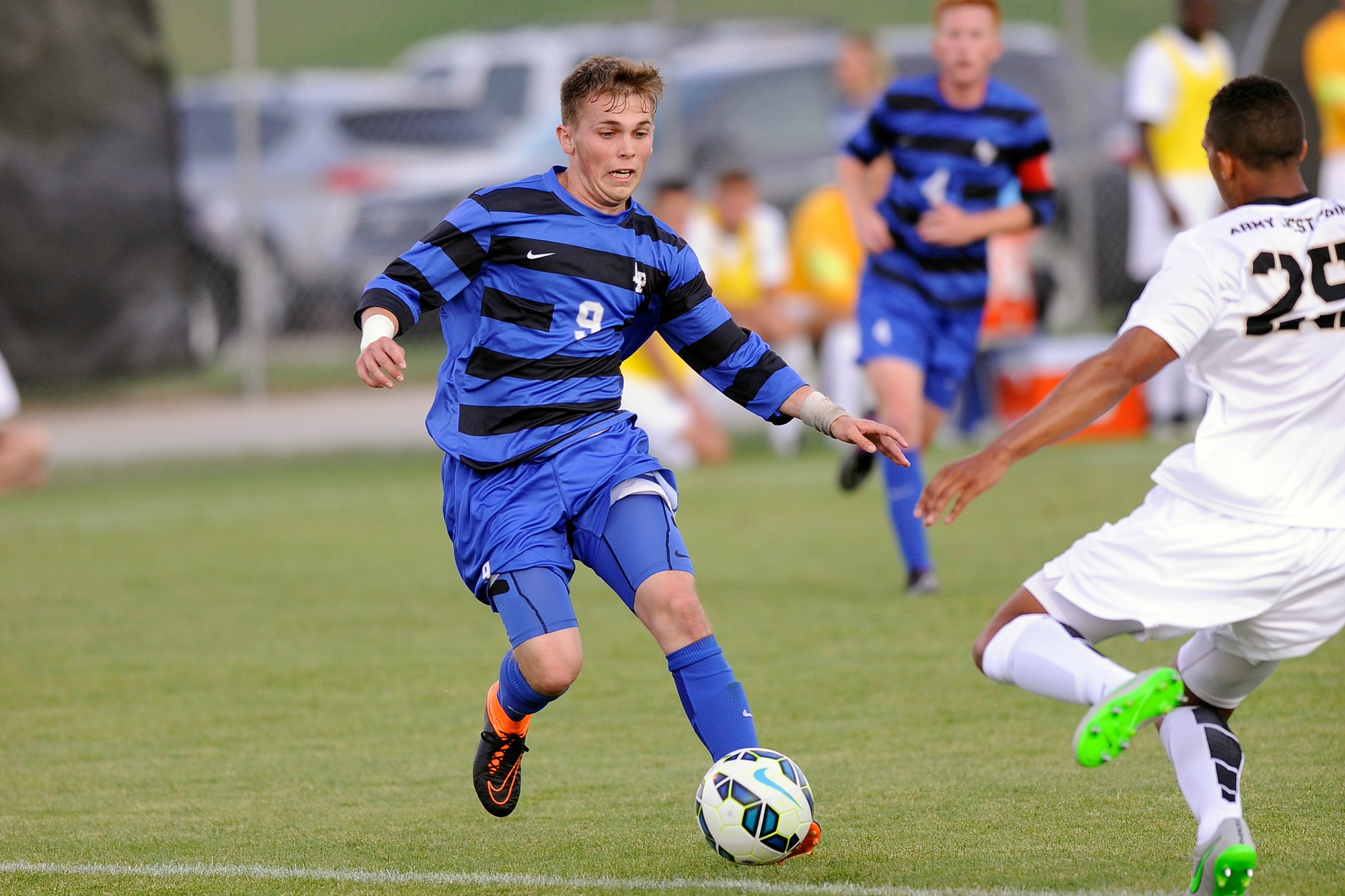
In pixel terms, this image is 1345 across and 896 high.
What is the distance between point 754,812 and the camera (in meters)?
3.68

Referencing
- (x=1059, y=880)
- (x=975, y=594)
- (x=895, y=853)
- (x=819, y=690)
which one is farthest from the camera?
(x=975, y=594)

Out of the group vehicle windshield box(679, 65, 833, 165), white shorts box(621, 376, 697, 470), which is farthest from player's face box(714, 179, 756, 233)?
vehicle windshield box(679, 65, 833, 165)

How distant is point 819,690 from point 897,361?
1945 millimetres

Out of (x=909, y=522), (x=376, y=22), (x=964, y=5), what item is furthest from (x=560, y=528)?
(x=376, y=22)

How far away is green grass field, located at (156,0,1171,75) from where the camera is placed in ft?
48.0

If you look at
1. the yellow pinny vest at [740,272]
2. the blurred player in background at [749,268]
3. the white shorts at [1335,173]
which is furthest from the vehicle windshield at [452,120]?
the white shorts at [1335,173]

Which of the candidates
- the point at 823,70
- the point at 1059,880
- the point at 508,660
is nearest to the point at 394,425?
the point at 823,70

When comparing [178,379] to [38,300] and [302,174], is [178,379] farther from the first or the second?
[302,174]

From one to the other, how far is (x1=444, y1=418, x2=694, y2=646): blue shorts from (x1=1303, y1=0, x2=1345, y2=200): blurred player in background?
8463 millimetres

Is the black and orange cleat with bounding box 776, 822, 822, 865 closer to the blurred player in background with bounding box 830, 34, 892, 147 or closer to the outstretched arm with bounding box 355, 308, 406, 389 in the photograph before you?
the outstretched arm with bounding box 355, 308, 406, 389

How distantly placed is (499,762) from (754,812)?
0.83 meters

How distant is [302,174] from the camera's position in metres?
14.7

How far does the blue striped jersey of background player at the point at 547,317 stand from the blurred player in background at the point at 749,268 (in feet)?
26.0

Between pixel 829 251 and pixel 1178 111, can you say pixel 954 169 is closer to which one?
pixel 1178 111
